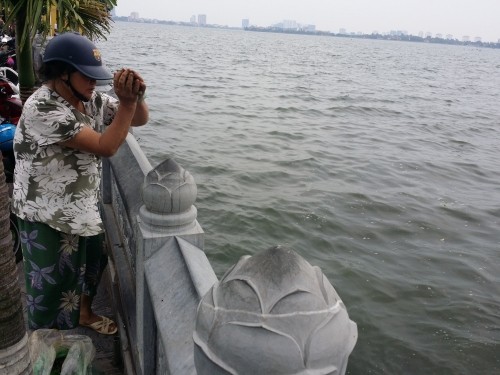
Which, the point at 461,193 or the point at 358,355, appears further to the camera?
the point at 461,193

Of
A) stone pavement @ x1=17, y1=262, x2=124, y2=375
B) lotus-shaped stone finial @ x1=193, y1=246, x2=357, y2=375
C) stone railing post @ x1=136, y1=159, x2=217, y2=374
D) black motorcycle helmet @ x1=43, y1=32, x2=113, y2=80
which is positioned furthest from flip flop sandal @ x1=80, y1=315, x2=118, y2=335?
lotus-shaped stone finial @ x1=193, y1=246, x2=357, y2=375

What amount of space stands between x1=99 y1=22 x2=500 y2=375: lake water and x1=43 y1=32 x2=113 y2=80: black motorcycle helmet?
4282mm

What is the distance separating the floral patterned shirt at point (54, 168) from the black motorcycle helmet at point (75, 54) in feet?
0.56

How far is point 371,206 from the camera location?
9.07 meters

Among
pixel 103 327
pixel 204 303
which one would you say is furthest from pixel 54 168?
pixel 204 303

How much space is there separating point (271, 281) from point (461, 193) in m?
10.3

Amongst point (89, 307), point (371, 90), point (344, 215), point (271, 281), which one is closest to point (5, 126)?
point (89, 307)

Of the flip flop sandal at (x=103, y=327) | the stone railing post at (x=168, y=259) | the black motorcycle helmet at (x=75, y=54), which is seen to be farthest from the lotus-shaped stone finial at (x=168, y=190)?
the flip flop sandal at (x=103, y=327)

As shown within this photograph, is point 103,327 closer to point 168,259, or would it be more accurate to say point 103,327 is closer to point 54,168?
point 54,168

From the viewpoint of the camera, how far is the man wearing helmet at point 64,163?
2348 mm

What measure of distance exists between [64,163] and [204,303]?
5.38 ft

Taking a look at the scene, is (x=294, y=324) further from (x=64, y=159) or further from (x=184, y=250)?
(x=64, y=159)

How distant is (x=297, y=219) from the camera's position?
837 cm

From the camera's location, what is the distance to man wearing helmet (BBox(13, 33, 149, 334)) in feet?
7.70
